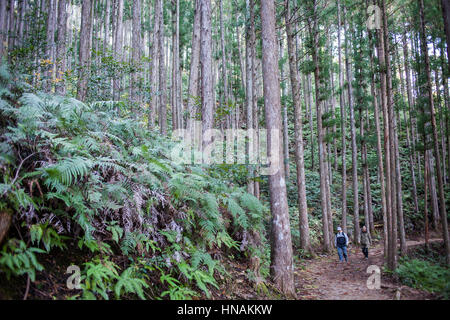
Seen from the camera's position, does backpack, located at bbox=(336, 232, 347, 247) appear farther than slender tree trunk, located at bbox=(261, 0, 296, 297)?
Yes

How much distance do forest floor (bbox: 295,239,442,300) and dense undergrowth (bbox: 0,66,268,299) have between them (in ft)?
6.31

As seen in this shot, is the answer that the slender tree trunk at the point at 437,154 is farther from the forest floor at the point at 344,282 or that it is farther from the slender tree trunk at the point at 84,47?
the slender tree trunk at the point at 84,47

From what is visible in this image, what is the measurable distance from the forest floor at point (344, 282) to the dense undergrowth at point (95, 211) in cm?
192

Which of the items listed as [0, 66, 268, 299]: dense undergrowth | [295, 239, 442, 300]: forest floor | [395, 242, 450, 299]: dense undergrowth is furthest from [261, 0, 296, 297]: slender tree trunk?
[395, 242, 450, 299]: dense undergrowth

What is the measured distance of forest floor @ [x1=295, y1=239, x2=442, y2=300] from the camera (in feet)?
18.1

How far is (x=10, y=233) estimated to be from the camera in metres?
2.86

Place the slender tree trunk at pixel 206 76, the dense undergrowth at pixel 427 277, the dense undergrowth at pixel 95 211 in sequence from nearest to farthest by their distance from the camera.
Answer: the dense undergrowth at pixel 95 211
the dense undergrowth at pixel 427 277
the slender tree trunk at pixel 206 76

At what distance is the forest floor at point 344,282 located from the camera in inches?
217

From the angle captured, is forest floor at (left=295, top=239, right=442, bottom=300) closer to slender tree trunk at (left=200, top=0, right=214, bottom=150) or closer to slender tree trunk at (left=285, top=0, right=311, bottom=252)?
slender tree trunk at (left=285, top=0, right=311, bottom=252)

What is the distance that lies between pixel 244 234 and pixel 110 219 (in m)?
3.00

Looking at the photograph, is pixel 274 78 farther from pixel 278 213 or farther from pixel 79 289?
pixel 79 289

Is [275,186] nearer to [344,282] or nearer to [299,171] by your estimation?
[344,282]

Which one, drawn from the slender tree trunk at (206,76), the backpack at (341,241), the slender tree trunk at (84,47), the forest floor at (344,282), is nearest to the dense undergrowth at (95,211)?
the forest floor at (344,282)

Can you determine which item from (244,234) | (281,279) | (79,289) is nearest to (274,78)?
(244,234)
